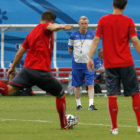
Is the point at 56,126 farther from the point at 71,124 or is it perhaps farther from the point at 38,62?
the point at 38,62

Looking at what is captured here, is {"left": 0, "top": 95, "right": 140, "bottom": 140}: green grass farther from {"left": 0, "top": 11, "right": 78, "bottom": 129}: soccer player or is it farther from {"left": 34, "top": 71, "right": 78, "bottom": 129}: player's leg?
{"left": 0, "top": 11, "right": 78, "bottom": 129}: soccer player

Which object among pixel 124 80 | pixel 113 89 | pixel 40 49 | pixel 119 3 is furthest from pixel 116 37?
pixel 40 49

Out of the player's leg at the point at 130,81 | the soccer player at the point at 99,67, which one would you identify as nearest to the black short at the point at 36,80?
the player's leg at the point at 130,81

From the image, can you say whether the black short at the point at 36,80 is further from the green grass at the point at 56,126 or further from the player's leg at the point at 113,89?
the player's leg at the point at 113,89

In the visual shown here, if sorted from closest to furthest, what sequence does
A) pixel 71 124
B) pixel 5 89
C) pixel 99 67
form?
pixel 5 89 → pixel 71 124 → pixel 99 67

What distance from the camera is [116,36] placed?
30.2 feet

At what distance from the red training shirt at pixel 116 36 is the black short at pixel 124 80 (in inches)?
2.9

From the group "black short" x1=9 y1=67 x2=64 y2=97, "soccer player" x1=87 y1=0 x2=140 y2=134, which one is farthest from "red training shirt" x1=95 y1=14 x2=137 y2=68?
"black short" x1=9 y1=67 x2=64 y2=97

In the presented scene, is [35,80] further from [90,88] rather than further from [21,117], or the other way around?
[90,88]

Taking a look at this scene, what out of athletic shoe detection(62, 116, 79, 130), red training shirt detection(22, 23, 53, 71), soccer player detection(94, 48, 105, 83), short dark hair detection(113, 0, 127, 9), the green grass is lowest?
the green grass

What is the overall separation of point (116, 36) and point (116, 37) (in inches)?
0.6

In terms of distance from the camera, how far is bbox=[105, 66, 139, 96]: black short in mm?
9273

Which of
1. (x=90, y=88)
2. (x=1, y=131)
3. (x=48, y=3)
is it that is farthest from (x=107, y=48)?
(x=48, y=3)

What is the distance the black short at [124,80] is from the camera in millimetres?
9273
